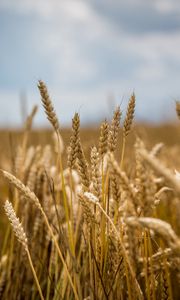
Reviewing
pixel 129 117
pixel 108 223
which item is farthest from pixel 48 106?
pixel 108 223

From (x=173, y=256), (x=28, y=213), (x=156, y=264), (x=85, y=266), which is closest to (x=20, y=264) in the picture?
(x=28, y=213)

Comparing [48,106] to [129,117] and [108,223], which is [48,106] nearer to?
[129,117]

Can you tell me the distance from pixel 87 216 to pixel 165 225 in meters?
0.36

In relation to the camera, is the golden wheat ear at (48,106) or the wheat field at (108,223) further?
the golden wheat ear at (48,106)

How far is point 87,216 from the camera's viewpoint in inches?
43.7

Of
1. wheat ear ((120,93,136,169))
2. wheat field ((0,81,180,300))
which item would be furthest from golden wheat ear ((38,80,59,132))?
wheat ear ((120,93,136,169))

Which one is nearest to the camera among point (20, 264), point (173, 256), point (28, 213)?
point (173, 256)

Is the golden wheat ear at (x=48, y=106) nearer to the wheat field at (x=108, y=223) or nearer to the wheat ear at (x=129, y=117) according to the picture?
the wheat field at (x=108, y=223)

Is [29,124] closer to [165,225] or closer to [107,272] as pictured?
[107,272]

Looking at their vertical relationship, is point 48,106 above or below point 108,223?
above

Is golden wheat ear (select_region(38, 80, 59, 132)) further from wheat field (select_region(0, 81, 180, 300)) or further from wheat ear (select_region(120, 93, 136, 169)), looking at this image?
wheat ear (select_region(120, 93, 136, 169))

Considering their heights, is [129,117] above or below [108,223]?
above

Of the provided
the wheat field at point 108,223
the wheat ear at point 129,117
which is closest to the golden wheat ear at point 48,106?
the wheat field at point 108,223

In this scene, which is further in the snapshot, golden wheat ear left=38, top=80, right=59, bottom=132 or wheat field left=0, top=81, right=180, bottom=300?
golden wheat ear left=38, top=80, right=59, bottom=132
